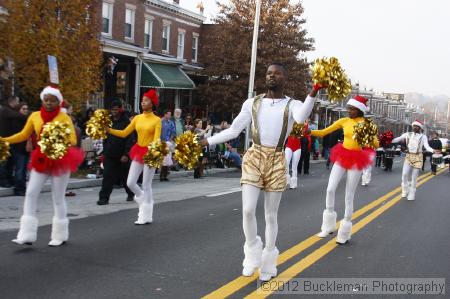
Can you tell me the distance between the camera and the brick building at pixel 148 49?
2706 centimetres

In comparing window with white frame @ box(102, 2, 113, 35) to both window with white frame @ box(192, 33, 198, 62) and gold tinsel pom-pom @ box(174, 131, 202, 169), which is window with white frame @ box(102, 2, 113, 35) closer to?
window with white frame @ box(192, 33, 198, 62)

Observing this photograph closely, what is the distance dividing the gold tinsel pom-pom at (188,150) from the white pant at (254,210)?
640mm

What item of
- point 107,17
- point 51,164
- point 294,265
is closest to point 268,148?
point 294,265

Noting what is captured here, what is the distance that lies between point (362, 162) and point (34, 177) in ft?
14.8

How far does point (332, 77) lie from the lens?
5.58 m

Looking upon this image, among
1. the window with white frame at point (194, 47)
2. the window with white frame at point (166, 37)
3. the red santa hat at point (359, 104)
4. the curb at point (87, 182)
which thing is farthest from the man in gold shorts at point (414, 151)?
the window with white frame at point (194, 47)

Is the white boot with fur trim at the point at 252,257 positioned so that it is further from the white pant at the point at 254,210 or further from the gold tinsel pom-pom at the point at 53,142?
the gold tinsel pom-pom at the point at 53,142

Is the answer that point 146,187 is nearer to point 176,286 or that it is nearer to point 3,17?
point 176,286

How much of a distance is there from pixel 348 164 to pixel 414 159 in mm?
6332

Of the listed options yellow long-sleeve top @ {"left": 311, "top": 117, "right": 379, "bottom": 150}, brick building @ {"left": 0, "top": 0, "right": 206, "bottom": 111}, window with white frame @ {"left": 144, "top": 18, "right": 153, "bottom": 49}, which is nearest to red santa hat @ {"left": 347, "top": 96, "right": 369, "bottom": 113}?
yellow long-sleeve top @ {"left": 311, "top": 117, "right": 379, "bottom": 150}

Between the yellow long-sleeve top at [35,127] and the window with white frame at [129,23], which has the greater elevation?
the window with white frame at [129,23]

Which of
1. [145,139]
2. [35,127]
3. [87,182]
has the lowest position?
[87,182]

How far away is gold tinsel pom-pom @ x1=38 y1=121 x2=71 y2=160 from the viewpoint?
638 cm

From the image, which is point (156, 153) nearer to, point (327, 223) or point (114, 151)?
point (327, 223)
